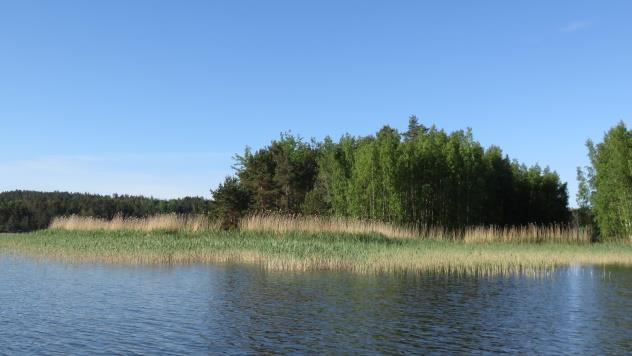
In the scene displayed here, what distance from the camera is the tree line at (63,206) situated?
8569cm

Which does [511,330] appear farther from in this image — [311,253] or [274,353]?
[311,253]

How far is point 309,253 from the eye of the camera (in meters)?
27.0

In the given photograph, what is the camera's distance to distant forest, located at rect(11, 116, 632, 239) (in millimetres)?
44344

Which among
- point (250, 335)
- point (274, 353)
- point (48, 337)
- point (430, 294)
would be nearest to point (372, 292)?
point (430, 294)

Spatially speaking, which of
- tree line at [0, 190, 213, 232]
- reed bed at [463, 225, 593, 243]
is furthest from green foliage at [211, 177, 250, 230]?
reed bed at [463, 225, 593, 243]

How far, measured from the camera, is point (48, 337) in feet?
38.6

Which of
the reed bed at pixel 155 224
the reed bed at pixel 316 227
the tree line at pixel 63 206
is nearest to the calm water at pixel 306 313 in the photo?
the reed bed at pixel 316 227

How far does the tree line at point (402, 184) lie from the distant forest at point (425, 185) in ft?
0.28

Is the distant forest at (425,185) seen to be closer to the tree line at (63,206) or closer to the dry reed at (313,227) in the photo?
the dry reed at (313,227)

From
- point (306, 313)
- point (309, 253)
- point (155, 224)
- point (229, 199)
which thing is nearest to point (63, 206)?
point (229, 199)

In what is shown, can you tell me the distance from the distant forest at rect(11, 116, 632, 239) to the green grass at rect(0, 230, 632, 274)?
9.87 metres

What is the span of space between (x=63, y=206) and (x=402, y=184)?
6892 cm

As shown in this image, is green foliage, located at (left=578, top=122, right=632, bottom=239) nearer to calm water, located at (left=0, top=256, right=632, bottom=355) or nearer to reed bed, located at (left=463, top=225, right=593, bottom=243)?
reed bed, located at (left=463, top=225, right=593, bottom=243)

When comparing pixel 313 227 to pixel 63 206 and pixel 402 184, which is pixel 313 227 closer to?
pixel 402 184
